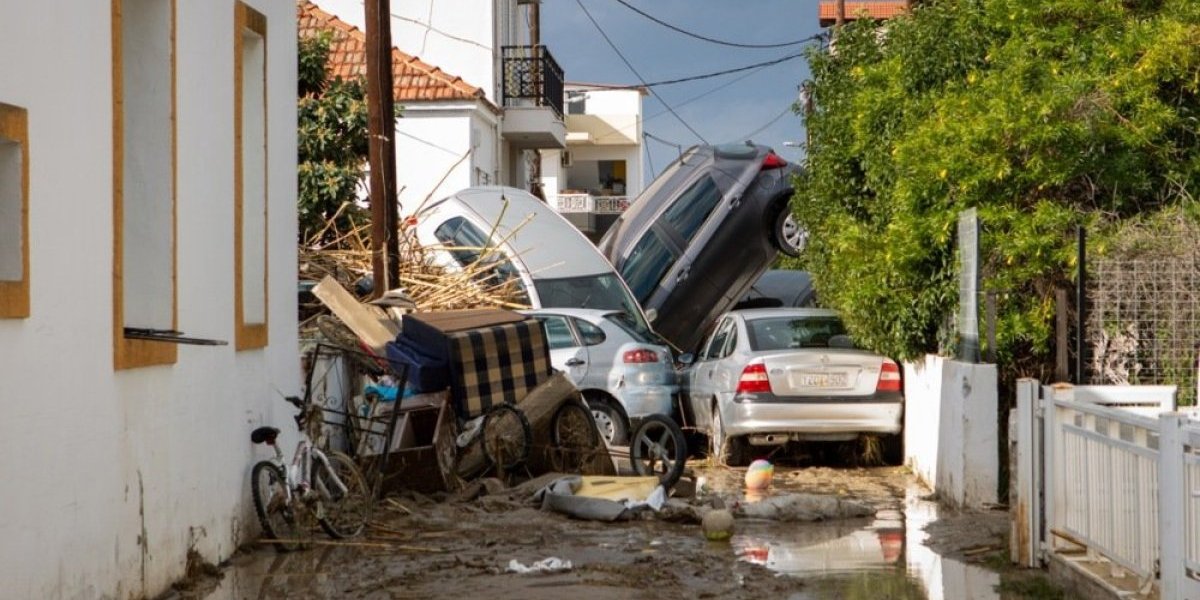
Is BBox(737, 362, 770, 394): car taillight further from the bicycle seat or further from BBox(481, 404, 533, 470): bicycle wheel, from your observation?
the bicycle seat

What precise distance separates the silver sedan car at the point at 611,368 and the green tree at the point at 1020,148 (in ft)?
11.0

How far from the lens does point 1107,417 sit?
923 centimetres

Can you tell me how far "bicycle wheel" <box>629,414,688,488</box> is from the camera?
15419 millimetres

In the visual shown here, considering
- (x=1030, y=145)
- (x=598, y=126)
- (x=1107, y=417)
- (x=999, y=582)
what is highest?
(x=598, y=126)

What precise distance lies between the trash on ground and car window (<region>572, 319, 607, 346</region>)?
828 centimetres

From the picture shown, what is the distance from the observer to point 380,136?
1817 centimetres

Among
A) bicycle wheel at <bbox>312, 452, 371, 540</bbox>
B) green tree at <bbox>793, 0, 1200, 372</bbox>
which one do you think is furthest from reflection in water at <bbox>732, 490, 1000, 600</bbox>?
bicycle wheel at <bbox>312, 452, 371, 540</bbox>

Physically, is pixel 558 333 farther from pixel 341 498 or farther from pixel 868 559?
pixel 868 559

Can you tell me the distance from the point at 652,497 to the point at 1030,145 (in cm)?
417

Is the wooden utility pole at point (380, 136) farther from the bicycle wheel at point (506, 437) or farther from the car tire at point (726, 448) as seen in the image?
the car tire at point (726, 448)

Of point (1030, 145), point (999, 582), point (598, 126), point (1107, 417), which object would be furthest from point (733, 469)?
point (598, 126)

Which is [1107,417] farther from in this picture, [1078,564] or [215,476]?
[215,476]

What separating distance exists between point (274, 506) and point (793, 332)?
7822 mm

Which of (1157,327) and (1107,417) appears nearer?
(1107,417)
